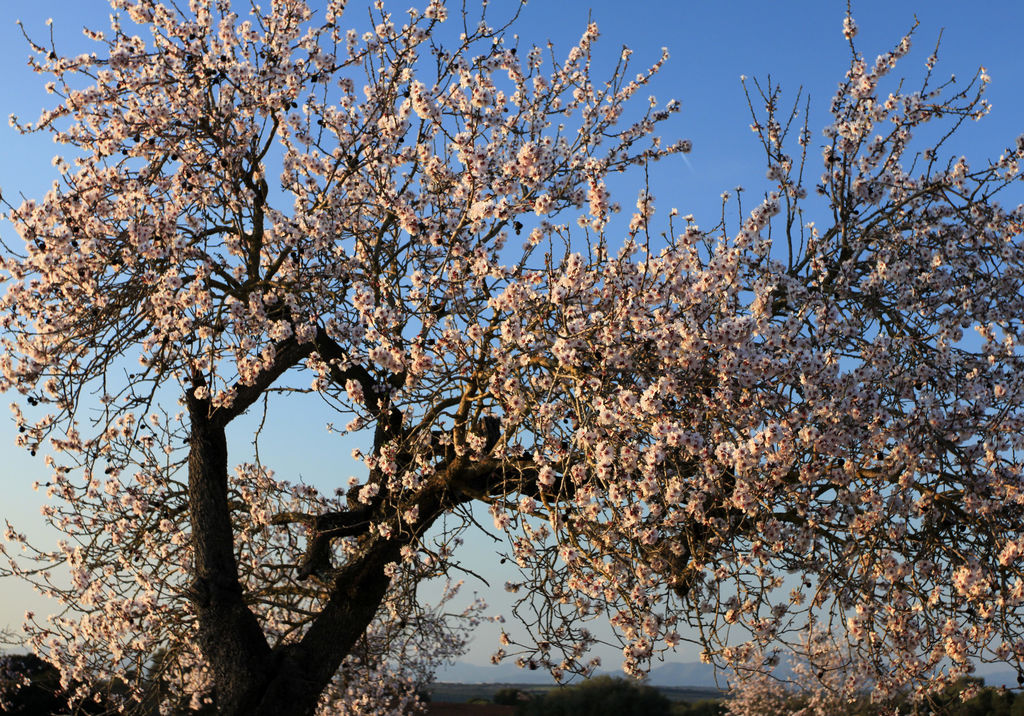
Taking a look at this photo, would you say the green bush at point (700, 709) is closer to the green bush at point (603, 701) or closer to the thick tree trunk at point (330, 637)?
the green bush at point (603, 701)

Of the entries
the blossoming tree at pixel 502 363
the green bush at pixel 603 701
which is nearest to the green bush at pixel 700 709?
the green bush at pixel 603 701

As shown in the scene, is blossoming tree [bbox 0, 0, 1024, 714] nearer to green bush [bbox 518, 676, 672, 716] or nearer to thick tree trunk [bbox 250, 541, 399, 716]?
thick tree trunk [bbox 250, 541, 399, 716]

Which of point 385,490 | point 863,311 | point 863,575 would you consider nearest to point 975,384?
point 863,311

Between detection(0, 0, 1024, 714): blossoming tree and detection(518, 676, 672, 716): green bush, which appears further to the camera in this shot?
detection(518, 676, 672, 716): green bush

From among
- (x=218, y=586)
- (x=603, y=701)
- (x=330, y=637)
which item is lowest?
(x=603, y=701)

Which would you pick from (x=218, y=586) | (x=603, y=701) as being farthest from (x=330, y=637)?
(x=603, y=701)

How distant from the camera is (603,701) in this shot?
685 inches

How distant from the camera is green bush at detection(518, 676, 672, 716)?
56.2ft

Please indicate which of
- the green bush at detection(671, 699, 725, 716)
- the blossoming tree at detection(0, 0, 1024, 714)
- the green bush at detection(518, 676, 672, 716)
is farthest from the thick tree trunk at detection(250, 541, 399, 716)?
the green bush at detection(671, 699, 725, 716)

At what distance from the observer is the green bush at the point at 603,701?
1712 cm

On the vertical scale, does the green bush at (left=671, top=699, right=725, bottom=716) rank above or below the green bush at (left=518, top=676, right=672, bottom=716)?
below

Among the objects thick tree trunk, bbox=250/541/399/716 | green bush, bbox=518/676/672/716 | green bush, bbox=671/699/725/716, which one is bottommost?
green bush, bbox=671/699/725/716

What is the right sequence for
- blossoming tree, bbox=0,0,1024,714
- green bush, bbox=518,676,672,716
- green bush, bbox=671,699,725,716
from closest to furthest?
blossoming tree, bbox=0,0,1024,714 → green bush, bbox=518,676,672,716 → green bush, bbox=671,699,725,716

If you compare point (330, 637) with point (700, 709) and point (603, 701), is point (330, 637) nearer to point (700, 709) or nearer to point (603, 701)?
point (603, 701)
